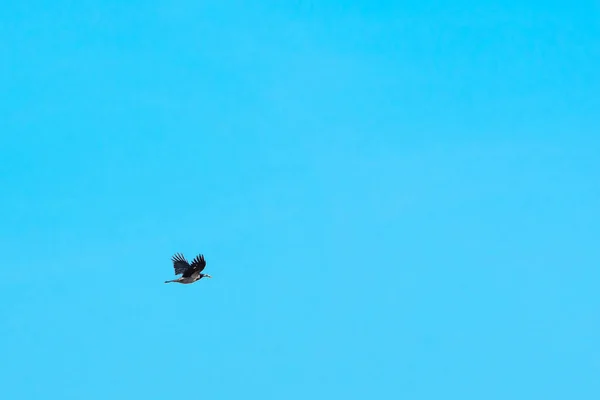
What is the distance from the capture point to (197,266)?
476 feet

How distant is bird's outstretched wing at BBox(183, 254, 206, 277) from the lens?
5645 inches

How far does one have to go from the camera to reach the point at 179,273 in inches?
5842

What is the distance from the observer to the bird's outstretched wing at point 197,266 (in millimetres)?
143375
